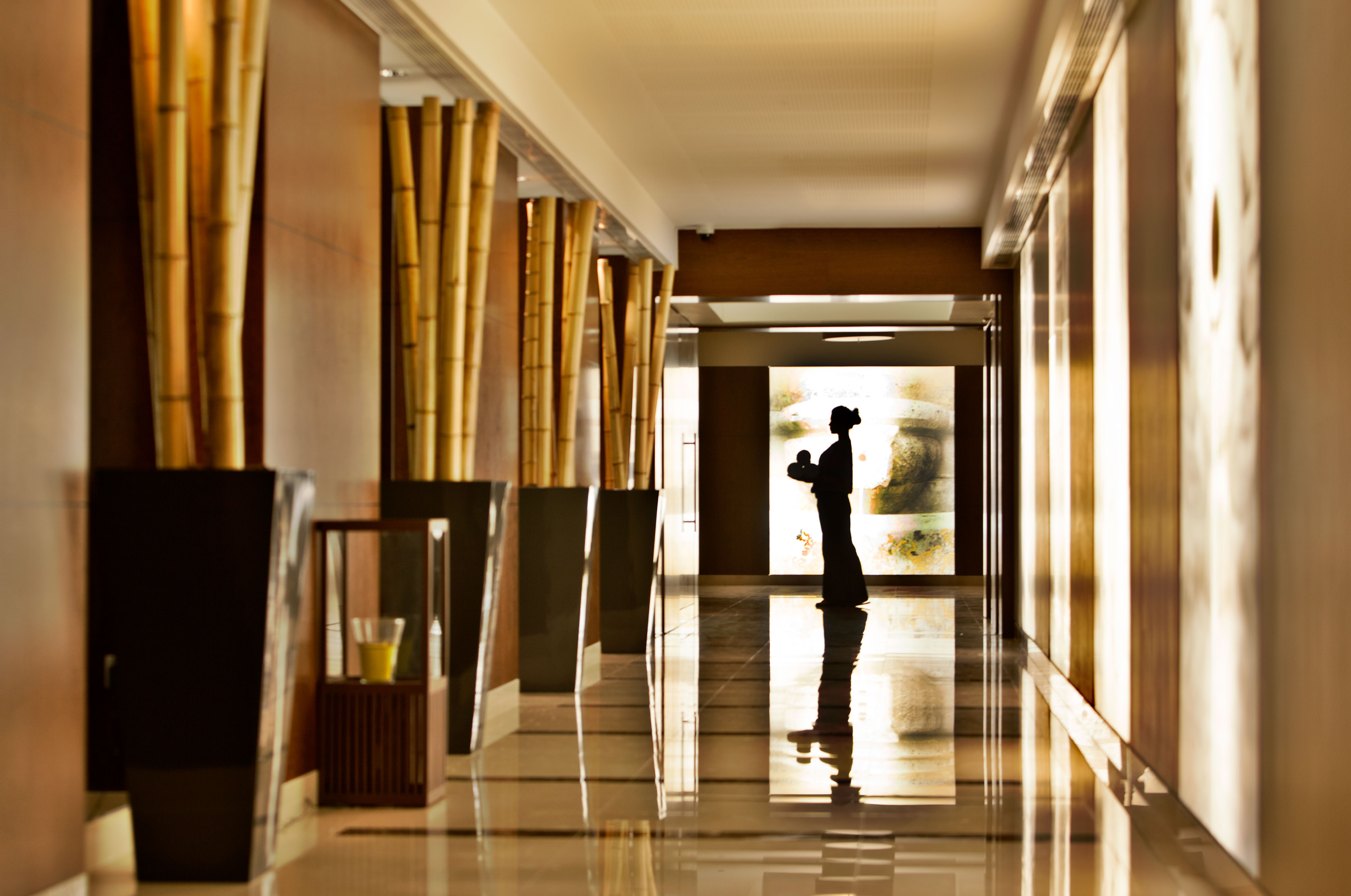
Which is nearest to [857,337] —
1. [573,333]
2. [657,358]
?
[657,358]

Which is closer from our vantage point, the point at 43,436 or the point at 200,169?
the point at 43,436

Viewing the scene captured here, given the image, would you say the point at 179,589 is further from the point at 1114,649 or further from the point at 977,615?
the point at 977,615

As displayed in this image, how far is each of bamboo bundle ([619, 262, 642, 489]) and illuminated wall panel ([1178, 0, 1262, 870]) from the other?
564 cm

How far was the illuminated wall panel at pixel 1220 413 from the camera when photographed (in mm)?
3580

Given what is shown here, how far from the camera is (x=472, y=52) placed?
227 inches

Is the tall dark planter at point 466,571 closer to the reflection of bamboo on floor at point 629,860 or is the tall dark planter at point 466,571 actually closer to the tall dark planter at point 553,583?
the reflection of bamboo on floor at point 629,860

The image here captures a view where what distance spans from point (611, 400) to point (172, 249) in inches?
236

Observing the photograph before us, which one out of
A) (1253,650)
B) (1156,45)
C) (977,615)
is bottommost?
(977,615)

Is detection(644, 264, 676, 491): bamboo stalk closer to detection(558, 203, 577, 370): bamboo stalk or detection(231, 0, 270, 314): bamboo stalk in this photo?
detection(558, 203, 577, 370): bamboo stalk

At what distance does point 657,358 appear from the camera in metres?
10.5

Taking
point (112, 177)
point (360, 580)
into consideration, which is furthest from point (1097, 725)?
point (112, 177)

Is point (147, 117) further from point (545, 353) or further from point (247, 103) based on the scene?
point (545, 353)

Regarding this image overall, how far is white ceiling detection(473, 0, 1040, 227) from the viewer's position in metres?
6.30

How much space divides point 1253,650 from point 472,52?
→ 396 centimetres
